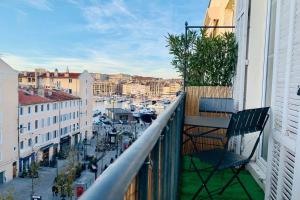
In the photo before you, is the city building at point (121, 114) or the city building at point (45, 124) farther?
the city building at point (45, 124)

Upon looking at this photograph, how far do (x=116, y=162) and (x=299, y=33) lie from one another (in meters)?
1.55

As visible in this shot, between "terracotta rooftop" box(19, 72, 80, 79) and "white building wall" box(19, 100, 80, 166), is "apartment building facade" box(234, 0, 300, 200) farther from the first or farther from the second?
"terracotta rooftop" box(19, 72, 80, 79)

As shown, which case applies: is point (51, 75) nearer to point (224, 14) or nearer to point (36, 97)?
point (36, 97)

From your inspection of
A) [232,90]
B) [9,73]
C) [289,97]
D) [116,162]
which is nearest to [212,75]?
[232,90]

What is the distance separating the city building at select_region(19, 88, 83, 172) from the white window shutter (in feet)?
83.7

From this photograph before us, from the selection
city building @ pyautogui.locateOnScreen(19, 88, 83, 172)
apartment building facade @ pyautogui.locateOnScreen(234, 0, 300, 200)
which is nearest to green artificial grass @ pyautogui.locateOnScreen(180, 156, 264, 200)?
apartment building facade @ pyautogui.locateOnScreen(234, 0, 300, 200)

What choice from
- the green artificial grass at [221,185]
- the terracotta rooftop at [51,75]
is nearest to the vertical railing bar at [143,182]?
the green artificial grass at [221,185]

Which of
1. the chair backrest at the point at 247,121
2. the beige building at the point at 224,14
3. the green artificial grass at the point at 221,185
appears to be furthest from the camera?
the beige building at the point at 224,14

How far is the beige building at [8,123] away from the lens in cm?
2377

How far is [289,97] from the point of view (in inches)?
72.1

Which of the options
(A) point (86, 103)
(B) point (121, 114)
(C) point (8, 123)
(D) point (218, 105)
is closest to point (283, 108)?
(D) point (218, 105)

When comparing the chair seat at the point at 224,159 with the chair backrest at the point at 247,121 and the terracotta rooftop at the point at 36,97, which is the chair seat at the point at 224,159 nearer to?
the chair backrest at the point at 247,121

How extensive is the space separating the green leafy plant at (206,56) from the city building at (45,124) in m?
22.0

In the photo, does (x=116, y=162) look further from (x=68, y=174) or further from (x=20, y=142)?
(x=20, y=142)
